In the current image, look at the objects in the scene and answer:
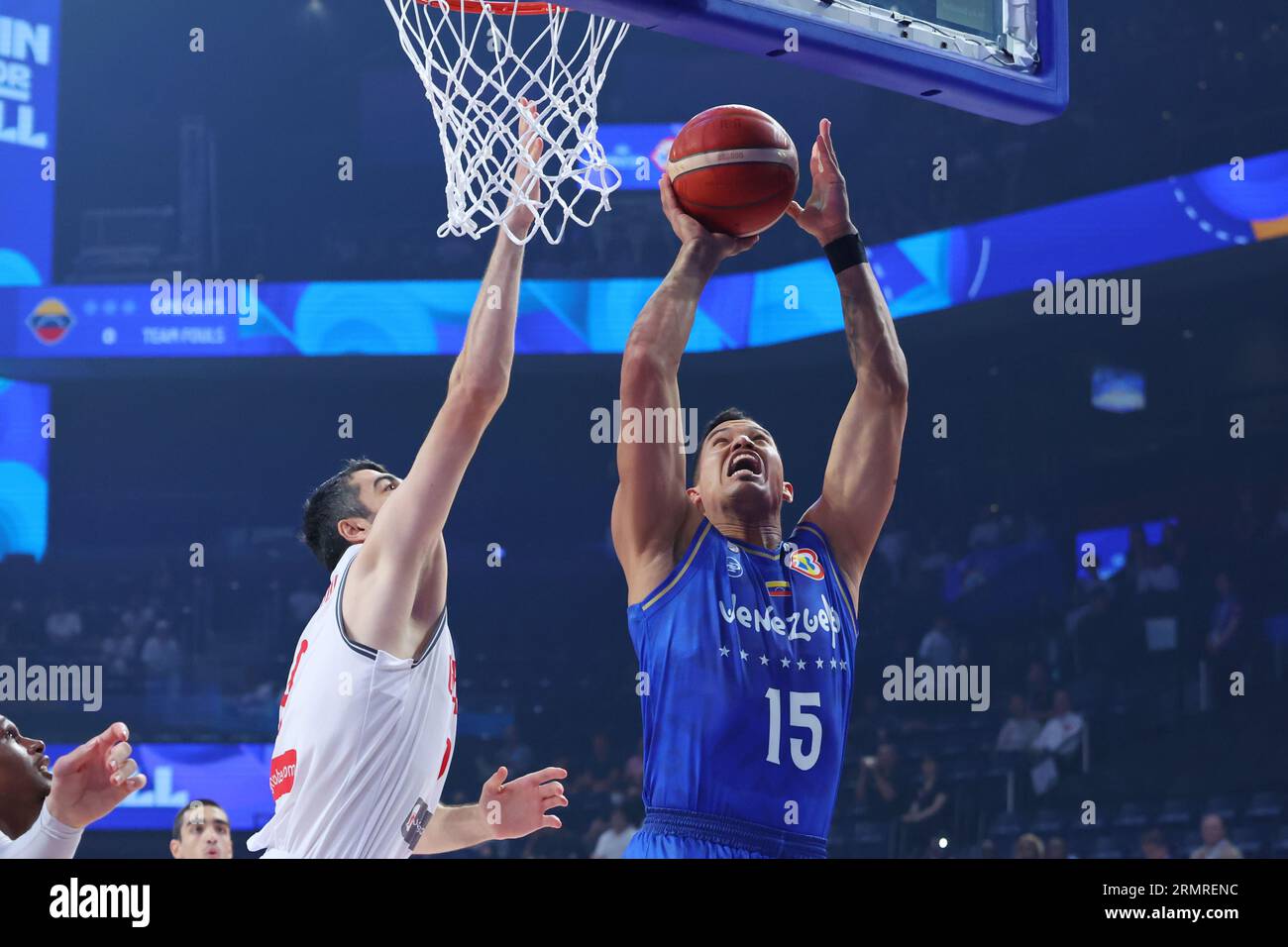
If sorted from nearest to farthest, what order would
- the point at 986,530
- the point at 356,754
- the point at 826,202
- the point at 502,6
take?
1. the point at 356,754
2. the point at 826,202
3. the point at 502,6
4. the point at 986,530

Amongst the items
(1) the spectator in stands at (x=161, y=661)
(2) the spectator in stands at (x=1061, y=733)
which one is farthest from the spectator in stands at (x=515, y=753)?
(2) the spectator in stands at (x=1061, y=733)

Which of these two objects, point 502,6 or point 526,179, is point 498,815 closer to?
point 526,179

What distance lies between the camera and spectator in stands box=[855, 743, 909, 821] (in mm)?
8641

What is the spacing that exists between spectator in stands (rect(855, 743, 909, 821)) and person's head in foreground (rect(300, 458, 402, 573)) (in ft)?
19.0

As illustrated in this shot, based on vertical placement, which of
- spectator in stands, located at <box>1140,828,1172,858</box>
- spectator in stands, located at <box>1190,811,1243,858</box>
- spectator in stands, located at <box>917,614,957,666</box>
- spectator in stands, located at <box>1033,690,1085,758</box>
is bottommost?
spectator in stands, located at <box>1140,828,1172,858</box>

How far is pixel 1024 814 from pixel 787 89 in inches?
243

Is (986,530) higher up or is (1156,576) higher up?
(986,530)

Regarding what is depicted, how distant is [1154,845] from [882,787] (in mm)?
1573

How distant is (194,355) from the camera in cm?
1101

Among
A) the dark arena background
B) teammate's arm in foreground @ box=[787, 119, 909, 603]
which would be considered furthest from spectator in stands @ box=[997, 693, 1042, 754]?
teammate's arm in foreground @ box=[787, 119, 909, 603]

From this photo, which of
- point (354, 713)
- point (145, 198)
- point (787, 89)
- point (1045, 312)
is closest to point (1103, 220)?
point (1045, 312)

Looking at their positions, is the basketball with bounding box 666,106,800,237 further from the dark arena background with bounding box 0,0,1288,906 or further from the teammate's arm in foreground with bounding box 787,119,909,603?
the dark arena background with bounding box 0,0,1288,906

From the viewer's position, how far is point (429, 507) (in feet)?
9.96

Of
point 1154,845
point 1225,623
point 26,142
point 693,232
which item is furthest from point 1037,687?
point 26,142
